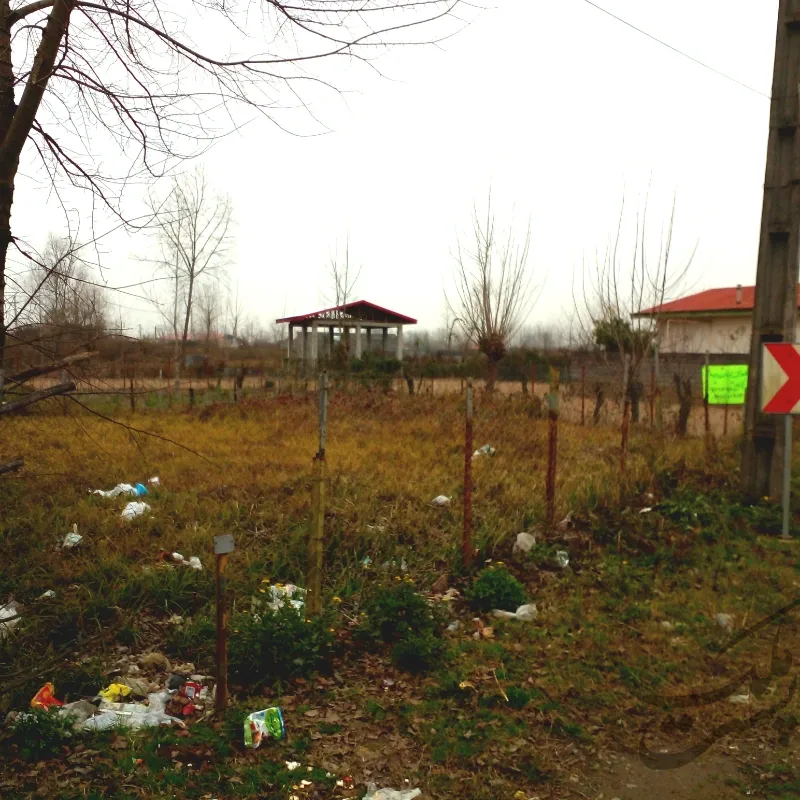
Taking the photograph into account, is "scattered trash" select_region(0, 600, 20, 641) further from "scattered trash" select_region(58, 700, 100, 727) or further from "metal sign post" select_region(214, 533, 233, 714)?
"metal sign post" select_region(214, 533, 233, 714)

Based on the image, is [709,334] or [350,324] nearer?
[350,324]

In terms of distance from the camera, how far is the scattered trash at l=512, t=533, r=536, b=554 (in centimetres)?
568

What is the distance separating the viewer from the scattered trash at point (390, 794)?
287 cm

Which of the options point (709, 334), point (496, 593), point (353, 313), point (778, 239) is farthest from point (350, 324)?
point (496, 593)

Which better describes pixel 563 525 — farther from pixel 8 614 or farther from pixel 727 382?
pixel 727 382

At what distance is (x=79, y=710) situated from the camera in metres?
3.37

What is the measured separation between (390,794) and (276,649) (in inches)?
44.3

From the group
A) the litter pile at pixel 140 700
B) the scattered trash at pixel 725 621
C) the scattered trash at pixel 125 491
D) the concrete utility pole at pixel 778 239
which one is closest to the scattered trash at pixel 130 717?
the litter pile at pixel 140 700

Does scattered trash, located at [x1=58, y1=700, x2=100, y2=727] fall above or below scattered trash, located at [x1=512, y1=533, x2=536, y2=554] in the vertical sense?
below

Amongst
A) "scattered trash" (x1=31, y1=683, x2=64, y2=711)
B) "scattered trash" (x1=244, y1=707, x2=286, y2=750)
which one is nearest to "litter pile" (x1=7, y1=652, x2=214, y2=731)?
"scattered trash" (x1=31, y1=683, x2=64, y2=711)

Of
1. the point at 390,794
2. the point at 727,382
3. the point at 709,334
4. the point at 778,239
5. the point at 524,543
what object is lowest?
the point at 390,794

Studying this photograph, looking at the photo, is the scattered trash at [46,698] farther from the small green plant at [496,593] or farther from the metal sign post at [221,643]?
the small green plant at [496,593]

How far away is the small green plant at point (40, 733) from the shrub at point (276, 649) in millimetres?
876

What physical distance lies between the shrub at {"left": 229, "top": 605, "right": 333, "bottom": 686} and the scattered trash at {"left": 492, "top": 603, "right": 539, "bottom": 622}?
4.29 ft
